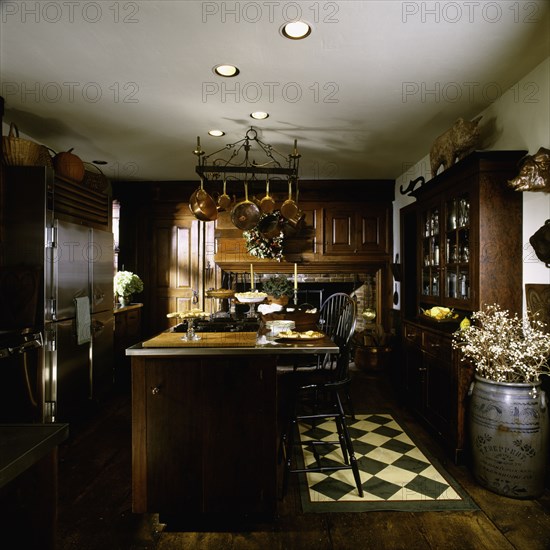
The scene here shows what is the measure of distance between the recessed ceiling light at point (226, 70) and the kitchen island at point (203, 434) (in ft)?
5.71

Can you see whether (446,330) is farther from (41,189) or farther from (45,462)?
(41,189)

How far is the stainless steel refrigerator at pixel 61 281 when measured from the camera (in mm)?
2984

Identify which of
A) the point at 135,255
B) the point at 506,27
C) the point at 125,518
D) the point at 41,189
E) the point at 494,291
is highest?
the point at 506,27

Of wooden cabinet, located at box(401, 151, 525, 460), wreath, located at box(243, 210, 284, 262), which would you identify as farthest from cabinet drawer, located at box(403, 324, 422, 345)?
wreath, located at box(243, 210, 284, 262)

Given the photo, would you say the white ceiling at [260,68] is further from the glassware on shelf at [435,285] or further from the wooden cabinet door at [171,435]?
the wooden cabinet door at [171,435]

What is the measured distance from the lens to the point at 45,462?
100 centimetres

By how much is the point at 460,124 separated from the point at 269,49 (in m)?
1.54

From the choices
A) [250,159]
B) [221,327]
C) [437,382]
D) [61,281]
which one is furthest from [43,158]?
[437,382]

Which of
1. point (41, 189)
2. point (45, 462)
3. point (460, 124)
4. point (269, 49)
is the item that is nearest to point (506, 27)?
point (460, 124)

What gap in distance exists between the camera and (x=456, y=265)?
3100mm

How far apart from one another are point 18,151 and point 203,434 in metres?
2.49

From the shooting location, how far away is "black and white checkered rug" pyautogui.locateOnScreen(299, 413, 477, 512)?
2271 mm

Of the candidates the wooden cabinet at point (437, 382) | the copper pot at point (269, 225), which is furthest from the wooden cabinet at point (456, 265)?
the copper pot at point (269, 225)

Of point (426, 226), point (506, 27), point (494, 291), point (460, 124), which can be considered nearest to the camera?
point (506, 27)
